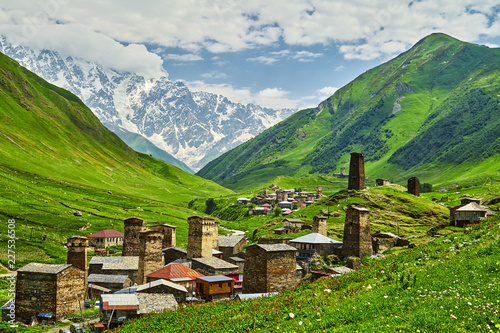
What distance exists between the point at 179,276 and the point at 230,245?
40064mm

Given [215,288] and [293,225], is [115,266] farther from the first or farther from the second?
[293,225]

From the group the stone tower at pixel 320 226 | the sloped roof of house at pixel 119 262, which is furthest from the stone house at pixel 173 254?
the stone tower at pixel 320 226

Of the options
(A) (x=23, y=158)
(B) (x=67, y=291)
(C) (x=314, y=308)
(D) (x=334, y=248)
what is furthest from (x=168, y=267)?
(A) (x=23, y=158)

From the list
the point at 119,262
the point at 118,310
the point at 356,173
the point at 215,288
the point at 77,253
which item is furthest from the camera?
the point at 356,173

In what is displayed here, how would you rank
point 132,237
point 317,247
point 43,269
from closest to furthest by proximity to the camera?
point 43,269 → point 317,247 → point 132,237

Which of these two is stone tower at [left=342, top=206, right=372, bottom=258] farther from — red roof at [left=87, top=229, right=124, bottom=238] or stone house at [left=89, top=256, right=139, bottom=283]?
red roof at [left=87, top=229, right=124, bottom=238]

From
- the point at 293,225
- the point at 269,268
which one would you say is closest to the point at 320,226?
the point at 293,225

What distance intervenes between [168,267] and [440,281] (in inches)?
1946

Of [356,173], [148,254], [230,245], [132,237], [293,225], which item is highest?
[356,173]

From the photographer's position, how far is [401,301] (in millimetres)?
19594

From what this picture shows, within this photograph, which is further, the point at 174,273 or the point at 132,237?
the point at 132,237

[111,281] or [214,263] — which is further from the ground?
[214,263]

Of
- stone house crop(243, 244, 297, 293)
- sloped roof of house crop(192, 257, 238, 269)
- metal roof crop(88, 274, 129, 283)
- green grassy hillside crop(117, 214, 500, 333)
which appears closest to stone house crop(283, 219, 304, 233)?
sloped roof of house crop(192, 257, 238, 269)

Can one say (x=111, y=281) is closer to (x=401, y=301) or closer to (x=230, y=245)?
(x=230, y=245)
